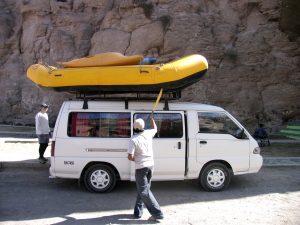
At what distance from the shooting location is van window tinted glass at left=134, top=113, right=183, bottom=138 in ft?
24.5

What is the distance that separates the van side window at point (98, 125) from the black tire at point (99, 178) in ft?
2.22

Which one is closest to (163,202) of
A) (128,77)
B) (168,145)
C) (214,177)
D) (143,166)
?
(168,145)

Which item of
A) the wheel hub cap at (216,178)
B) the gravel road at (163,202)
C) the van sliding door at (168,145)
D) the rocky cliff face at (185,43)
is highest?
the rocky cliff face at (185,43)

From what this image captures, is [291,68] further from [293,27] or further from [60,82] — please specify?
[60,82]

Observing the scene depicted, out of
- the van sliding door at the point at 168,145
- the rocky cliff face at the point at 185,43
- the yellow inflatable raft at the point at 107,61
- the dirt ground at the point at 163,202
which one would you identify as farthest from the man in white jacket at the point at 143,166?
the rocky cliff face at the point at 185,43

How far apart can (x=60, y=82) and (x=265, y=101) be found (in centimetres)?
1578

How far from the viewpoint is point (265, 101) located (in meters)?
20.7

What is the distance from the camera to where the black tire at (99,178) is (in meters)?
7.39

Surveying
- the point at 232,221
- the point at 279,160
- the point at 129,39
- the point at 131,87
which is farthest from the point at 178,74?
the point at 129,39

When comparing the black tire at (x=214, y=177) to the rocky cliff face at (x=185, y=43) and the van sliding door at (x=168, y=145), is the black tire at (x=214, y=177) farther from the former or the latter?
the rocky cliff face at (x=185, y=43)

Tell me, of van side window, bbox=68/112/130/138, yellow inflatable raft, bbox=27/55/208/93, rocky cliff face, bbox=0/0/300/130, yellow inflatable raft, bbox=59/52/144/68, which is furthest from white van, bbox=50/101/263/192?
rocky cliff face, bbox=0/0/300/130

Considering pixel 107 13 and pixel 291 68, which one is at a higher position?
pixel 107 13

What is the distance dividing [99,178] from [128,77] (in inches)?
83.8

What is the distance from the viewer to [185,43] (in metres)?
21.7
